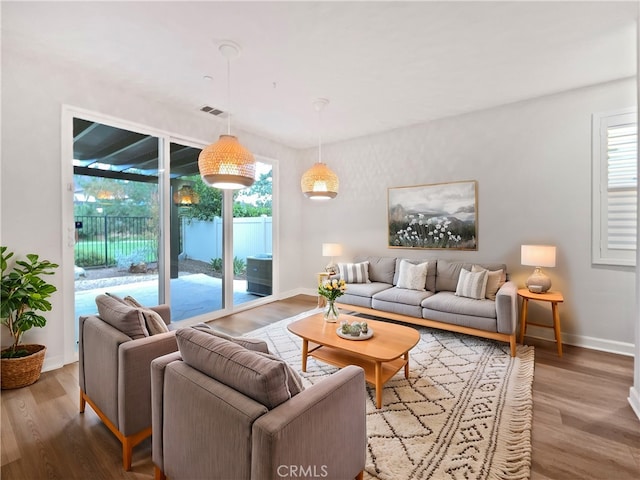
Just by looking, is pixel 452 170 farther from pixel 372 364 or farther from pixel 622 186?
pixel 372 364

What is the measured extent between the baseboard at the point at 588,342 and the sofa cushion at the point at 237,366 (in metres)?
3.68

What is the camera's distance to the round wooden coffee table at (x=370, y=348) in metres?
2.28

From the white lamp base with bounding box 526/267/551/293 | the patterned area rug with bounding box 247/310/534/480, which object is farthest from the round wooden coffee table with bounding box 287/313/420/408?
the white lamp base with bounding box 526/267/551/293

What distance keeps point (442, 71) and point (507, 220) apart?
2.06 m

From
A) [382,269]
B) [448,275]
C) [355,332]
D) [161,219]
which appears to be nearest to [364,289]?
[382,269]

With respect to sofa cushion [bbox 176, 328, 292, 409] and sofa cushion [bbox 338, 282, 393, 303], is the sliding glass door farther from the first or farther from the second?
sofa cushion [bbox 176, 328, 292, 409]

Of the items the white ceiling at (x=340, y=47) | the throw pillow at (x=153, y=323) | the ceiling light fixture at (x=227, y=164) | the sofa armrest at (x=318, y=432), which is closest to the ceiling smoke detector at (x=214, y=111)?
the white ceiling at (x=340, y=47)

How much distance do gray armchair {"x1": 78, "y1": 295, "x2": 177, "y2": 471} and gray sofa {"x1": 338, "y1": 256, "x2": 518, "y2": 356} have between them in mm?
2738

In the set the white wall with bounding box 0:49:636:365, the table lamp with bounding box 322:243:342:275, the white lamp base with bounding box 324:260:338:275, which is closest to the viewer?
the white wall with bounding box 0:49:636:365

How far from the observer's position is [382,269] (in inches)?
183

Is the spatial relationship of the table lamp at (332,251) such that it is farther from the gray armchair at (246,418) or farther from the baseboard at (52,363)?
the gray armchair at (246,418)

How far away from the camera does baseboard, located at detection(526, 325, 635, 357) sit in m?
3.17

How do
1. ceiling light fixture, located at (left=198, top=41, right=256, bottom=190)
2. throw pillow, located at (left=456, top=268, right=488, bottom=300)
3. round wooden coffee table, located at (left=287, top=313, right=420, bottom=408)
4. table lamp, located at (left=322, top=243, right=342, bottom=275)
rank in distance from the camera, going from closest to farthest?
1. round wooden coffee table, located at (left=287, top=313, right=420, bottom=408)
2. ceiling light fixture, located at (left=198, top=41, right=256, bottom=190)
3. throw pillow, located at (left=456, top=268, right=488, bottom=300)
4. table lamp, located at (left=322, top=243, right=342, bottom=275)

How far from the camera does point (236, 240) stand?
4.79 m
